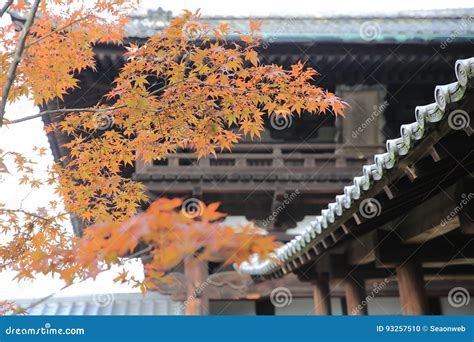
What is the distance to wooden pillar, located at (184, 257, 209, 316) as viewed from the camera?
16.2 ft

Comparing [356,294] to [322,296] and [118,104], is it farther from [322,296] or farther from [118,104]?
[118,104]

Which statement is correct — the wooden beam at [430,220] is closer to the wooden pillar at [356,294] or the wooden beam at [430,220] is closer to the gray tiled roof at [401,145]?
the gray tiled roof at [401,145]

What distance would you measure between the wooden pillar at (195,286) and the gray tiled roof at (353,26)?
1939 millimetres

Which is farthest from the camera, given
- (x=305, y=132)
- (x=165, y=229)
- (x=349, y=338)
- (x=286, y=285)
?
(x=286, y=285)

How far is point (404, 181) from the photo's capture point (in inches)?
101

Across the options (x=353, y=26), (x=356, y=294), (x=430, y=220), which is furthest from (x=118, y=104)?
(x=353, y=26)

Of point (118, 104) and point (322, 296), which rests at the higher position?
point (118, 104)

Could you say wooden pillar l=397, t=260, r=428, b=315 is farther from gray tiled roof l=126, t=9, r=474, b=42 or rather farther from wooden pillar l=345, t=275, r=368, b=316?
gray tiled roof l=126, t=9, r=474, b=42

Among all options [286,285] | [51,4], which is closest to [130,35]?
[51,4]

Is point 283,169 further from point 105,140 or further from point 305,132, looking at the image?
point 105,140

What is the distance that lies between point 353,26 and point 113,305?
385 centimetres

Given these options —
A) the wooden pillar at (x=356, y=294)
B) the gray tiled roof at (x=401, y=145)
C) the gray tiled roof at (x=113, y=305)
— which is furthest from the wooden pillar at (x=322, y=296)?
the gray tiled roof at (x=113, y=305)

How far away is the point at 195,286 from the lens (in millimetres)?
4906

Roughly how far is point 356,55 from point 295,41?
0.50m
